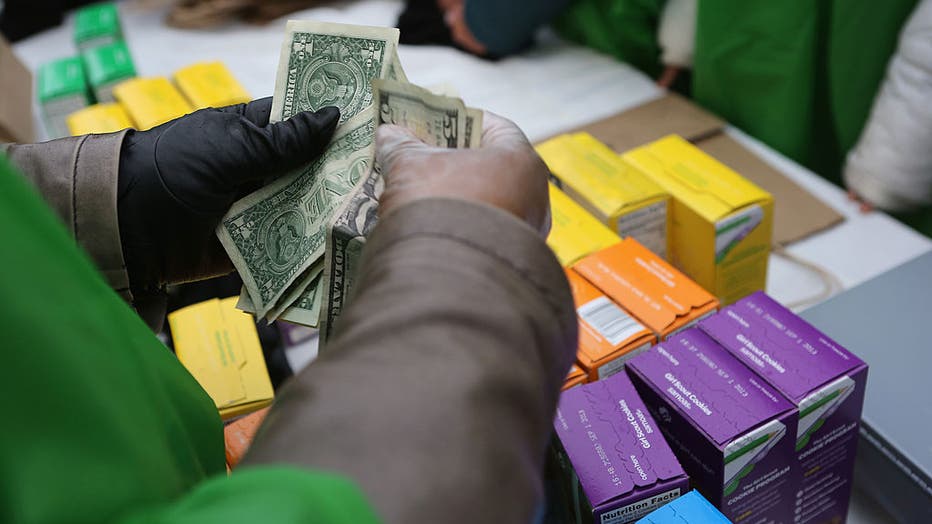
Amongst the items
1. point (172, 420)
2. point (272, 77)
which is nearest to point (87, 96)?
point (272, 77)

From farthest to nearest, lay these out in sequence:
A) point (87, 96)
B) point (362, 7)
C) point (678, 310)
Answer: point (362, 7), point (87, 96), point (678, 310)

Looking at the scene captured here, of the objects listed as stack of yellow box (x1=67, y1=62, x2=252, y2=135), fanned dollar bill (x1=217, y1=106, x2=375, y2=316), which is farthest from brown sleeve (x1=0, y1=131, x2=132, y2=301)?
stack of yellow box (x1=67, y1=62, x2=252, y2=135)

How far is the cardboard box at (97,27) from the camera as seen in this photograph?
2.35 metres

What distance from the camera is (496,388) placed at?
42 centimetres

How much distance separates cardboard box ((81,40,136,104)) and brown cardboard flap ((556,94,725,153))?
3.82 ft

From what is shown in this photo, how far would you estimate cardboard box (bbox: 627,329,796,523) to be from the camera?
2.52 ft

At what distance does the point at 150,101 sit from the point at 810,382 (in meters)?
1.51

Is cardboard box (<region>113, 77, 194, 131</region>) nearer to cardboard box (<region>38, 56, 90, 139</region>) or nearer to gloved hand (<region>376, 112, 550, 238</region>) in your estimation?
cardboard box (<region>38, 56, 90, 139</region>)

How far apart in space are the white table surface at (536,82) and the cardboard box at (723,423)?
0.73 ft

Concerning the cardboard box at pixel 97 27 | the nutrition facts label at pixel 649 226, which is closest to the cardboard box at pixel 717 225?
the nutrition facts label at pixel 649 226

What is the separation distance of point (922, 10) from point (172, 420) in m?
1.35

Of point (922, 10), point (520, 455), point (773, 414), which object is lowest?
point (773, 414)

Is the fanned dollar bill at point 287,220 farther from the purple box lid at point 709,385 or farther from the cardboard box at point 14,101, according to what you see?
the cardboard box at point 14,101

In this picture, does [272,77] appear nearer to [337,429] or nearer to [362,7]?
[362,7]
